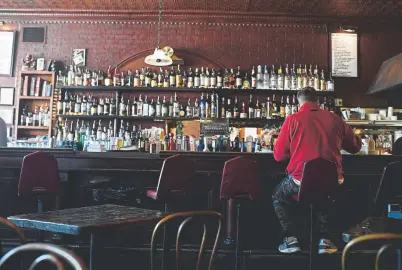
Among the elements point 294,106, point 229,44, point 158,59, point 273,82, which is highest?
point 229,44

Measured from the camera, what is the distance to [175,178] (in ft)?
11.8

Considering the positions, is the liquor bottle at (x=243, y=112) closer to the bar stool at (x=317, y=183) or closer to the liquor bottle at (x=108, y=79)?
the liquor bottle at (x=108, y=79)

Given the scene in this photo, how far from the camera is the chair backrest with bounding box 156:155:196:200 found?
3.55 m

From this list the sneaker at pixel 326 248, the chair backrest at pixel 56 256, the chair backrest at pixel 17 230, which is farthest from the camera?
the sneaker at pixel 326 248

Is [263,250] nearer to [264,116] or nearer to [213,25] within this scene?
[264,116]

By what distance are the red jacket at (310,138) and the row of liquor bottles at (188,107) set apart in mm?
2747

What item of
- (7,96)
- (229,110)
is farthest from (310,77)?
(7,96)

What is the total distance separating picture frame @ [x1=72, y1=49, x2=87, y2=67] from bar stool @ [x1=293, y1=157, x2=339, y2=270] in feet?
15.4

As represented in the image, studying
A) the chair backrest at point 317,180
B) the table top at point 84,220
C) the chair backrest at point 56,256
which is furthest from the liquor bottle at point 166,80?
the chair backrest at point 56,256

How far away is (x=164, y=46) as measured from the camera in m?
6.66

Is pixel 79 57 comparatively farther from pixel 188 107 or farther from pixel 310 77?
pixel 310 77

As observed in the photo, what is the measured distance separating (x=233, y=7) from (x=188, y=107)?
5.73 feet

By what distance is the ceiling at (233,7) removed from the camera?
6211mm

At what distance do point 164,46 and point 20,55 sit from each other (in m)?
2.44
